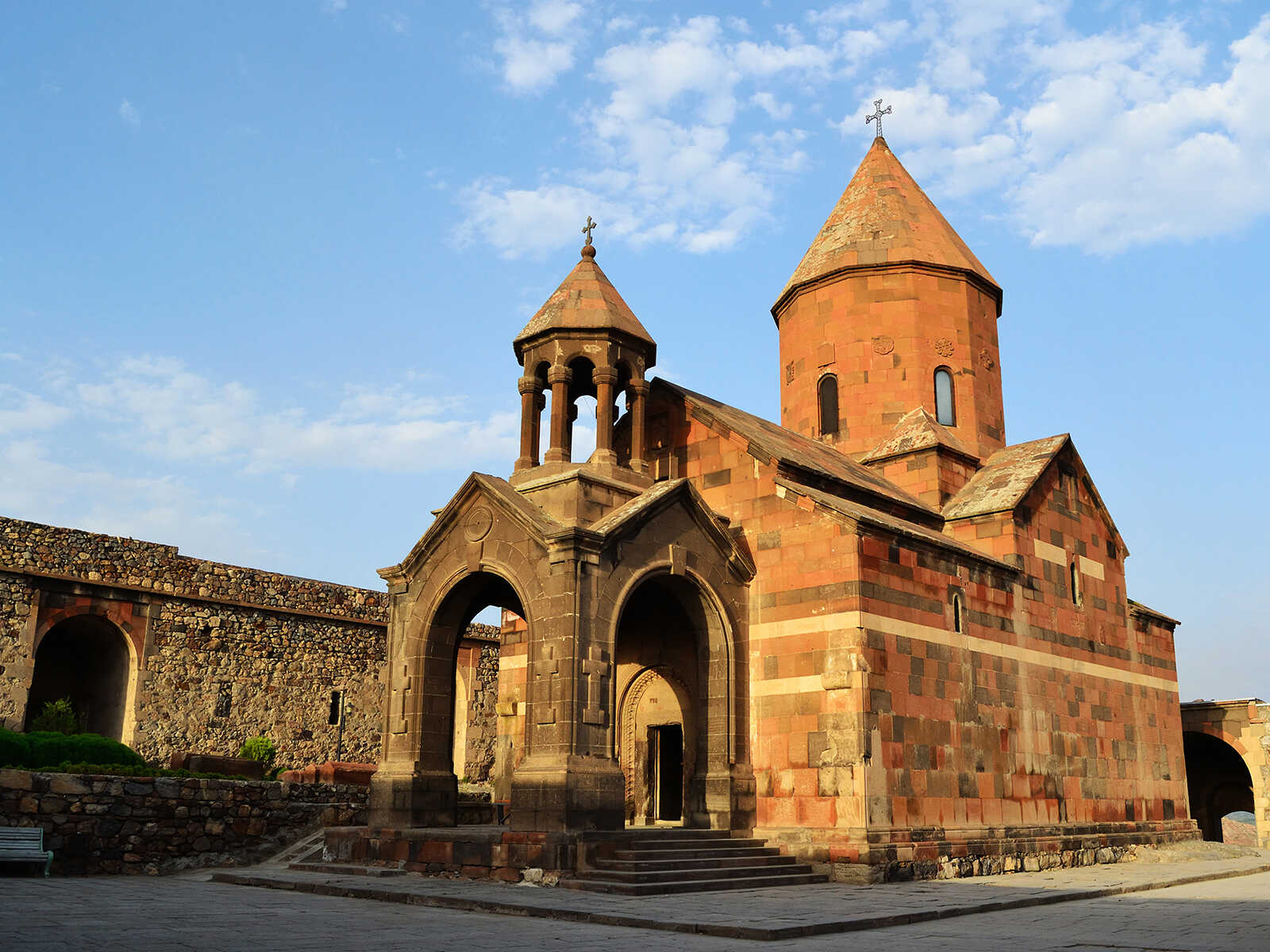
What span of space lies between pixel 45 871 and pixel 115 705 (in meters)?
8.42

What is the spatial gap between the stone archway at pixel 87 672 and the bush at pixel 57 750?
5.18 metres

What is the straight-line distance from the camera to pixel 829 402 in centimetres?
2145

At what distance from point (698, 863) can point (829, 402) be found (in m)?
11.6

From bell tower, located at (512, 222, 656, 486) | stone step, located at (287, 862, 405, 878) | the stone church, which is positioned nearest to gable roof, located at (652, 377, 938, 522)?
the stone church

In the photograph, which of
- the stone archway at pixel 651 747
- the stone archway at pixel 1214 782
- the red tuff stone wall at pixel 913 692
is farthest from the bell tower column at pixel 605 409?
the stone archway at pixel 1214 782

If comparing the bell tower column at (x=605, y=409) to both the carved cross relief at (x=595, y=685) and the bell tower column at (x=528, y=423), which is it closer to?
the bell tower column at (x=528, y=423)

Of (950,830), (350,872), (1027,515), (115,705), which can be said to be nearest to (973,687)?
(950,830)

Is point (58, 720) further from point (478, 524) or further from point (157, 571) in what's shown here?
point (478, 524)

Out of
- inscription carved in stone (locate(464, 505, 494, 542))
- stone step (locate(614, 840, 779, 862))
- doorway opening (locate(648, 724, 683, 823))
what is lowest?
stone step (locate(614, 840, 779, 862))

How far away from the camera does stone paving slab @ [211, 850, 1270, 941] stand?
8773 millimetres

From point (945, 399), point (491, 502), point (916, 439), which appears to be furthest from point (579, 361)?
point (945, 399)

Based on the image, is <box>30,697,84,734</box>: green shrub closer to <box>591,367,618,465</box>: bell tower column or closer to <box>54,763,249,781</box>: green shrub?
<box>54,763,249,781</box>: green shrub

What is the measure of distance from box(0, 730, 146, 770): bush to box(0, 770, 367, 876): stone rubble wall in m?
1.23

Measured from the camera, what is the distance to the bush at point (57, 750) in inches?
536
